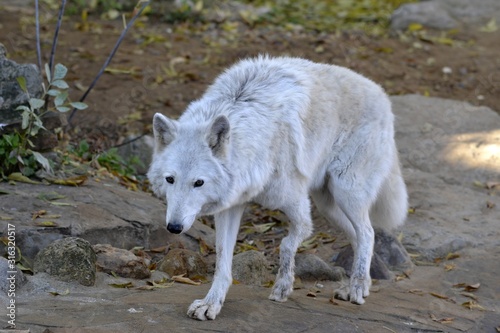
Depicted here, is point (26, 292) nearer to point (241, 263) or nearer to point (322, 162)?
point (241, 263)

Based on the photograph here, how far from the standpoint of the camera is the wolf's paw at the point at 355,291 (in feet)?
18.4

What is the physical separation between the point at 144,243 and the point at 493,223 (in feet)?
10.6

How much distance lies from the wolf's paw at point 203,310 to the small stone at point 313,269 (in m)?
1.44

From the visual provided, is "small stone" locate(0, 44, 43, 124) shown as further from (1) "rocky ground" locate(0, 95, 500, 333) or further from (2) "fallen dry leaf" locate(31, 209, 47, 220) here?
(2) "fallen dry leaf" locate(31, 209, 47, 220)

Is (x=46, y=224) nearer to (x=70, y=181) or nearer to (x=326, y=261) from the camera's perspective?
(x=70, y=181)

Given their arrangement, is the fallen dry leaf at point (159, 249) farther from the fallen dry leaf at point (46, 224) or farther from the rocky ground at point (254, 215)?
the fallen dry leaf at point (46, 224)

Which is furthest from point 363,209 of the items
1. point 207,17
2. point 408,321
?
point 207,17

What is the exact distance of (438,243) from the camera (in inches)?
269

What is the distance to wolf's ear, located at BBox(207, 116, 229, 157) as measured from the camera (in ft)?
15.3

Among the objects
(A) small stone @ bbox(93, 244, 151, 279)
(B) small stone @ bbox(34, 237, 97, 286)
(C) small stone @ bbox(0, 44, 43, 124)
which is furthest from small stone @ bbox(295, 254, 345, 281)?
(C) small stone @ bbox(0, 44, 43, 124)

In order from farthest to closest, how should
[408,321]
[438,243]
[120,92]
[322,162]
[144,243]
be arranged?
[120,92], [438,243], [144,243], [322,162], [408,321]

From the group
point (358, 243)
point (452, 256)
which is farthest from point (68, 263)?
point (452, 256)

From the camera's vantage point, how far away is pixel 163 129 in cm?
481

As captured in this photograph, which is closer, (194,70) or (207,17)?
(194,70)
